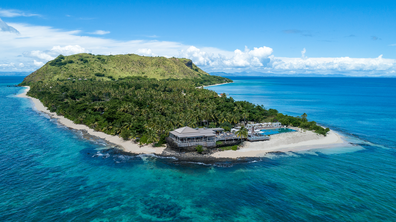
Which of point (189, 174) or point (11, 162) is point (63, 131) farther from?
point (189, 174)

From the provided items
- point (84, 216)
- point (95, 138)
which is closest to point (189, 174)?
point (84, 216)

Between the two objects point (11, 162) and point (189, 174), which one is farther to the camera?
point (11, 162)

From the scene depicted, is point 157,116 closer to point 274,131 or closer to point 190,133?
point 190,133

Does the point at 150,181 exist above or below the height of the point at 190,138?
below

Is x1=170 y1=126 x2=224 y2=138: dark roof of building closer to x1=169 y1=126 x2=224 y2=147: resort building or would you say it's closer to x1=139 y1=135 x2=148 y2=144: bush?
x1=169 y1=126 x2=224 y2=147: resort building

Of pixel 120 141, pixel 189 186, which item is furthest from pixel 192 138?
pixel 120 141

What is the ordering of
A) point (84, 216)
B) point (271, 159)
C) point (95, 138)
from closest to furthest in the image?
1. point (84, 216)
2. point (271, 159)
3. point (95, 138)

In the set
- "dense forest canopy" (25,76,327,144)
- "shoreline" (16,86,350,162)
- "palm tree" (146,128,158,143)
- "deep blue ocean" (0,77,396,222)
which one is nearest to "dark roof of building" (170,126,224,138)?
"shoreline" (16,86,350,162)

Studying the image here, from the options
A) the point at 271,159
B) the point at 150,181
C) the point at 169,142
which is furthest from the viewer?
the point at 169,142
